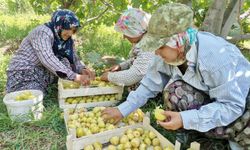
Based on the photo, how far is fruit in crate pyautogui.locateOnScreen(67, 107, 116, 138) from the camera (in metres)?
2.53

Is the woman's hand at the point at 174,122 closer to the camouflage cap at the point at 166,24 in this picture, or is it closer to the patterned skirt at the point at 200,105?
the patterned skirt at the point at 200,105

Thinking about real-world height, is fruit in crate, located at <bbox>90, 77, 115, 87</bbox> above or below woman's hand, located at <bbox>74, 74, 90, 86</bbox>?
below

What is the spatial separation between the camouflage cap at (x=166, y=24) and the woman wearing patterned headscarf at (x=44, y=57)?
135 cm

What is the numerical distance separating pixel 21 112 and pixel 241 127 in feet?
5.84

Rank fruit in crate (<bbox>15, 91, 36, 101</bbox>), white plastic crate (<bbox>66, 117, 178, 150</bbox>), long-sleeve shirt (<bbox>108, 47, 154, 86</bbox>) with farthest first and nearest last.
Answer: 1. long-sleeve shirt (<bbox>108, 47, 154, 86</bbox>)
2. fruit in crate (<bbox>15, 91, 36, 101</bbox>)
3. white plastic crate (<bbox>66, 117, 178, 150</bbox>)

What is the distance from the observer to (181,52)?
212 centimetres

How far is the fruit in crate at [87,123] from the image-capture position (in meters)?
2.53

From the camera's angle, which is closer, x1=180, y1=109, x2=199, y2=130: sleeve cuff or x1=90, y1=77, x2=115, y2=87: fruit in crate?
x1=180, y1=109, x2=199, y2=130: sleeve cuff

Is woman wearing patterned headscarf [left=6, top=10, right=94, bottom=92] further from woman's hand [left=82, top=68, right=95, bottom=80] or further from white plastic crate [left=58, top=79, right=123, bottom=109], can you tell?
white plastic crate [left=58, top=79, right=123, bottom=109]

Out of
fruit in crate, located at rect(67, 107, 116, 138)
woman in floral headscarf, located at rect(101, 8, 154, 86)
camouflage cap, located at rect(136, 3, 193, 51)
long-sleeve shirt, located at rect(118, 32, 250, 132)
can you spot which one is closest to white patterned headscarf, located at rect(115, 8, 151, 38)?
woman in floral headscarf, located at rect(101, 8, 154, 86)

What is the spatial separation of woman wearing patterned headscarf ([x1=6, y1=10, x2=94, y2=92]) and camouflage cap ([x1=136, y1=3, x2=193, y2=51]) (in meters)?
1.35

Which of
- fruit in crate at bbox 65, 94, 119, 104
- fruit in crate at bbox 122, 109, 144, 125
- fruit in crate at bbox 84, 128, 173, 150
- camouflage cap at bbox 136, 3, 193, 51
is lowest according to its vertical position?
fruit in crate at bbox 65, 94, 119, 104

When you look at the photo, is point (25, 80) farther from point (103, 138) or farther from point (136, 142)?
point (136, 142)

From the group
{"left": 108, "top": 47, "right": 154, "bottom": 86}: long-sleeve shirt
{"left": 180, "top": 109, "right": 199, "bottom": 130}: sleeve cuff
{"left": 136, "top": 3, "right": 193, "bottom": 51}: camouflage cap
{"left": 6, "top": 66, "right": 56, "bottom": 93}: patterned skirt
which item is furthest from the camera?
{"left": 6, "top": 66, "right": 56, "bottom": 93}: patterned skirt
